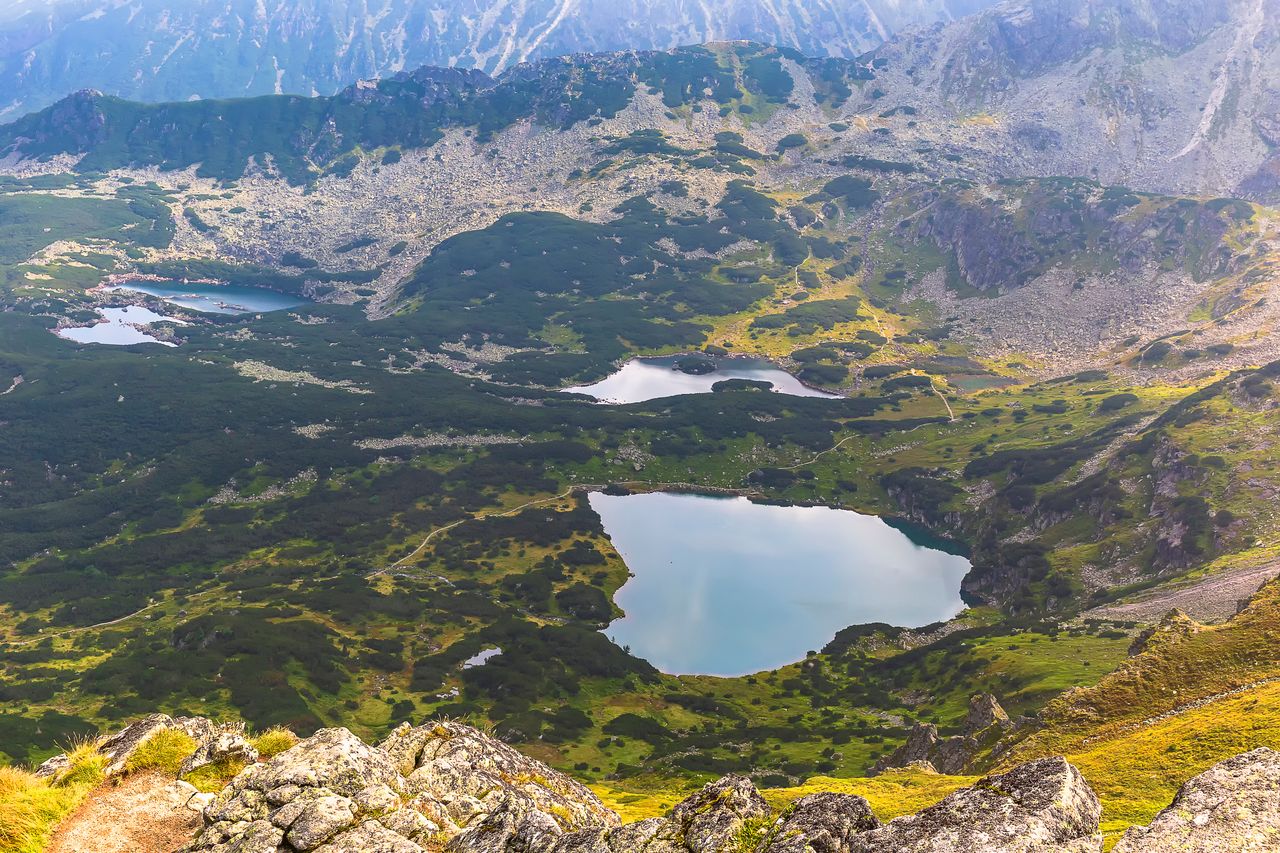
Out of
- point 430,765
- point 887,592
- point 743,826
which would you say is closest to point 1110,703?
point 743,826

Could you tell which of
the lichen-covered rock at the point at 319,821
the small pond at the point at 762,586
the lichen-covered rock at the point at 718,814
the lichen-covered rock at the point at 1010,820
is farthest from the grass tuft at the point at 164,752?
the small pond at the point at 762,586

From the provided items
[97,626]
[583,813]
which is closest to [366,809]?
[583,813]

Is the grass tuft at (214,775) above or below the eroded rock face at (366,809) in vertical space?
below

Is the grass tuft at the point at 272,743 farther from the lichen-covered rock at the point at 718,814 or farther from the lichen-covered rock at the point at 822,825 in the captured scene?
the lichen-covered rock at the point at 822,825

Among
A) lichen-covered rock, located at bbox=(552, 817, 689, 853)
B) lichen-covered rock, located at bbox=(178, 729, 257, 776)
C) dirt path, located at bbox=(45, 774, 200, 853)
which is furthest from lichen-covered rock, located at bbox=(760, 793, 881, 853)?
lichen-covered rock, located at bbox=(178, 729, 257, 776)

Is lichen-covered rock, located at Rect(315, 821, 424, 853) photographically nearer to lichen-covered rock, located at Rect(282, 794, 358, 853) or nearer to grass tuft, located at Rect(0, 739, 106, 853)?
lichen-covered rock, located at Rect(282, 794, 358, 853)

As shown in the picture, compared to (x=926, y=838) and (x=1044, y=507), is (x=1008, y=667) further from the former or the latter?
(x=926, y=838)
